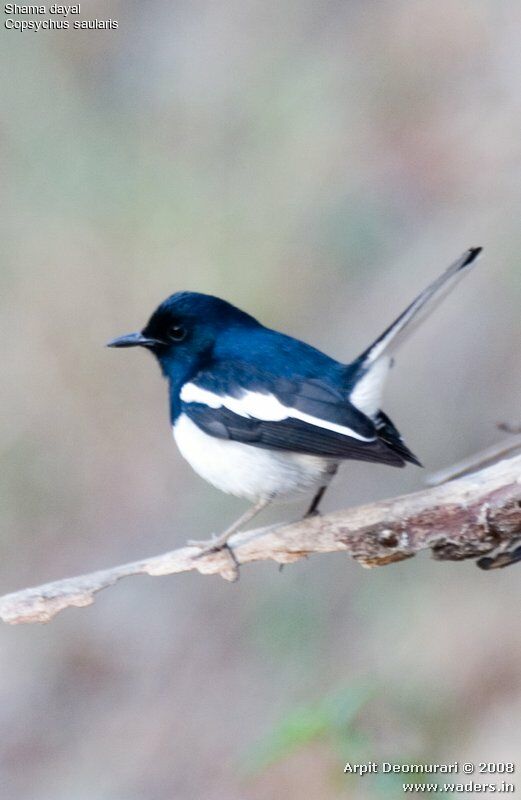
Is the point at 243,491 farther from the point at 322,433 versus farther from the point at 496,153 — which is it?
the point at 496,153

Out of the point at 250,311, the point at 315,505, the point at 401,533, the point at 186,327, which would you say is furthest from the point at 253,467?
the point at 250,311

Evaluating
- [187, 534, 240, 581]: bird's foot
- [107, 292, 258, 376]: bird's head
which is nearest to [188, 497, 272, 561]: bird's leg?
[187, 534, 240, 581]: bird's foot

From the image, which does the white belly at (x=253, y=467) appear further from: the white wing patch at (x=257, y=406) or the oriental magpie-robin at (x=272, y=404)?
the white wing patch at (x=257, y=406)

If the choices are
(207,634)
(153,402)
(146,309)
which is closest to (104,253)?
(146,309)

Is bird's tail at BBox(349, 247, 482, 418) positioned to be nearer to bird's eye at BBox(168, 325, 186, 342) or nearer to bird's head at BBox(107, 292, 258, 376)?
bird's head at BBox(107, 292, 258, 376)

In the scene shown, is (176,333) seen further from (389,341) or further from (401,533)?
(401,533)
